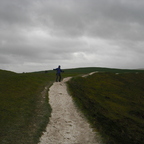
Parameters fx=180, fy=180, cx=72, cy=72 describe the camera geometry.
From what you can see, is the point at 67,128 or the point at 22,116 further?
the point at 22,116

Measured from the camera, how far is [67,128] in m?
16.5

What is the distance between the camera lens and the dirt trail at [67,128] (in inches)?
556

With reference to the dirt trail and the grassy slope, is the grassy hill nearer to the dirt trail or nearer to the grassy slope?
the grassy slope

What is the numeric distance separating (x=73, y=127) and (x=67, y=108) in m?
5.57

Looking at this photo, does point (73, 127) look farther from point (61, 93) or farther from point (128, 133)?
point (61, 93)

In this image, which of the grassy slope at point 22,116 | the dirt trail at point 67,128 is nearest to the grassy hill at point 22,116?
the grassy slope at point 22,116

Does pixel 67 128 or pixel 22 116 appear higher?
pixel 22 116

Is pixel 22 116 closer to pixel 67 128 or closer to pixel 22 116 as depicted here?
pixel 22 116

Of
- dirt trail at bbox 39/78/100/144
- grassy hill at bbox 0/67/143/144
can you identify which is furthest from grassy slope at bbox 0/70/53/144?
dirt trail at bbox 39/78/100/144

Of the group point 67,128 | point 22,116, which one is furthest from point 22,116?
point 67,128

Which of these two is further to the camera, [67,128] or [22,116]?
[22,116]

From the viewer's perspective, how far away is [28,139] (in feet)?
44.8

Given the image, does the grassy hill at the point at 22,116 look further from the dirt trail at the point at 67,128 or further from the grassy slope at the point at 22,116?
the dirt trail at the point at 67,128

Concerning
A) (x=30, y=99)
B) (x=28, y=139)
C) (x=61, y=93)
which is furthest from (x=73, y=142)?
(x=61, y=93)
